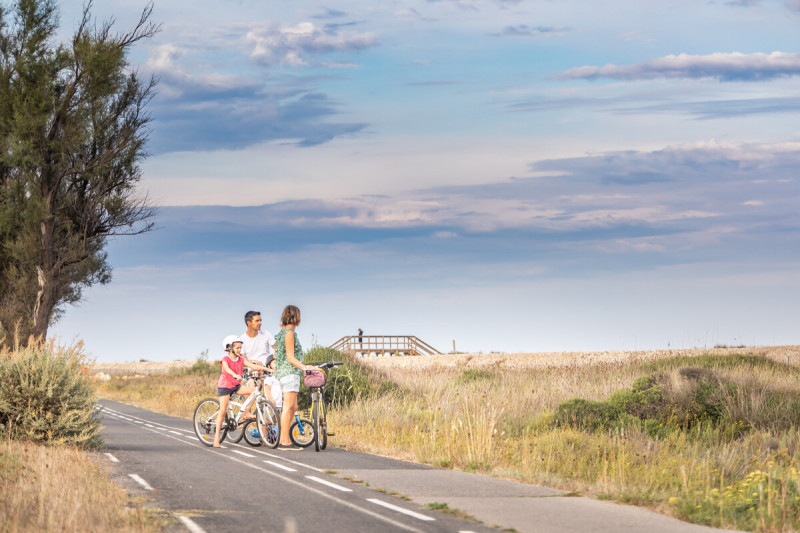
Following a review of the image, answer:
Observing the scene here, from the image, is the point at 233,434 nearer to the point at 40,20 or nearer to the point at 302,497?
the point at 302,497

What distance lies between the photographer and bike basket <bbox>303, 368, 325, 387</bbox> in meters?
14.7

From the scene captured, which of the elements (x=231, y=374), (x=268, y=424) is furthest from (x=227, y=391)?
(x=268, y=424)

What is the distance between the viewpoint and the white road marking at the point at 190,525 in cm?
822

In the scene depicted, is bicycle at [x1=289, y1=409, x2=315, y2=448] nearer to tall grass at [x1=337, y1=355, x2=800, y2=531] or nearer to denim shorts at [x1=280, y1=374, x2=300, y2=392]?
denim shorts at [x1=280, y1=374, x2=300, y2=392]

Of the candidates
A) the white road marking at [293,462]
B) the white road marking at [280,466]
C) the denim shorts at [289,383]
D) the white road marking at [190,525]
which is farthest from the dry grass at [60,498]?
the denim shorts at [289,383]

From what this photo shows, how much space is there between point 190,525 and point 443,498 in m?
3.04

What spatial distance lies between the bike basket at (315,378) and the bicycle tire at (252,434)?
1.80m

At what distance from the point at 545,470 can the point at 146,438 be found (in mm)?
9451

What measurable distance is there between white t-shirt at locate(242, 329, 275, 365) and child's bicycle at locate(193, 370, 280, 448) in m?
0.42

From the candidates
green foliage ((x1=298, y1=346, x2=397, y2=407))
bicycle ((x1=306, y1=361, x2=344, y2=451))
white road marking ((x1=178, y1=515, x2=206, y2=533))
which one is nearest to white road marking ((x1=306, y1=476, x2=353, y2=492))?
white road marking ((x1=178, y1=515, x2=206, y2=533))

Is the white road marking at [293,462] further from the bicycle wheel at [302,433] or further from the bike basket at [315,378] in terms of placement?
the bike basket at [315,378]

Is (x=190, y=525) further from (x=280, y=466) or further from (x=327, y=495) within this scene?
(x=280, y=466)

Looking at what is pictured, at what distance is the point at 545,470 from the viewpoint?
13.0 metres

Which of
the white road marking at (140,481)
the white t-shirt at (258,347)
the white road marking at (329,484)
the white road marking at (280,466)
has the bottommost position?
the white road marking at (140,481)
